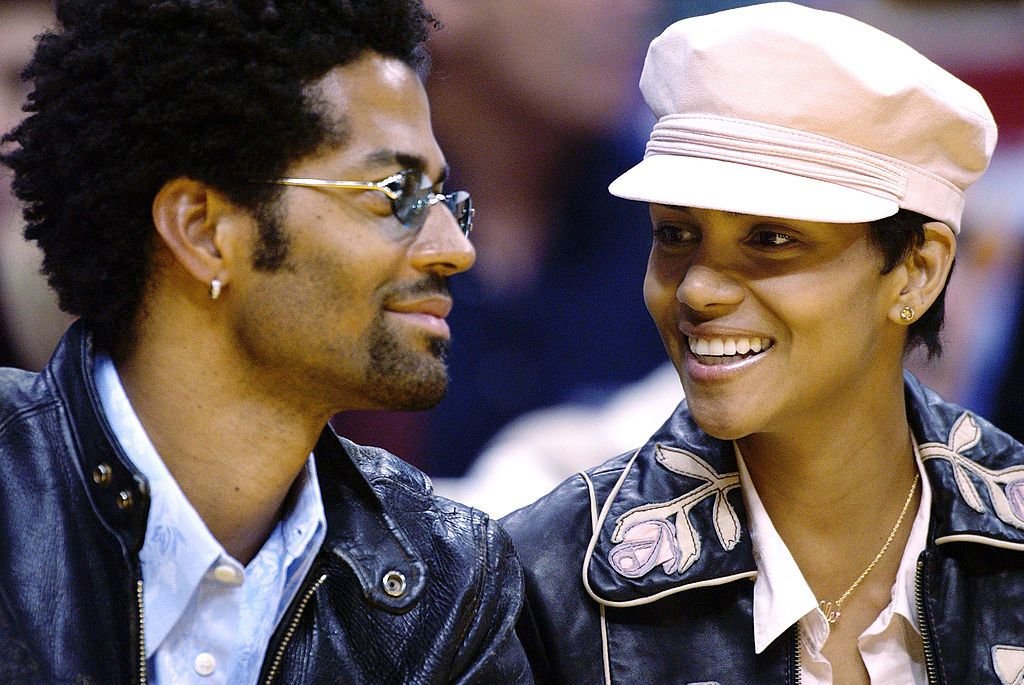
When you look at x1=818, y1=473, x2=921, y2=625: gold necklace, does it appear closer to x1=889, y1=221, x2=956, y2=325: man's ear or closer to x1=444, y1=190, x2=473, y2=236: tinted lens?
x1=889, y1=221, x2=956, y2=325: man's ear

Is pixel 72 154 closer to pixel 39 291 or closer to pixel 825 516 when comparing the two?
pixel 39 291

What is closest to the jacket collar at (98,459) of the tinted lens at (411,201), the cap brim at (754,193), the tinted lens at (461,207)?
the tinted lens at (411,201)

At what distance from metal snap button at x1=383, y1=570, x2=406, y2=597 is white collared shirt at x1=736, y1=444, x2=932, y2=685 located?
0.74 metres

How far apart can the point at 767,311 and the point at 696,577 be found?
0.54 metres

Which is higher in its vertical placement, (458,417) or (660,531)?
(660,531)

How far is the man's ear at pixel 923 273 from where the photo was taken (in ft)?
8.87

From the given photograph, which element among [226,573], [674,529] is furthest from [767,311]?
[226,573]

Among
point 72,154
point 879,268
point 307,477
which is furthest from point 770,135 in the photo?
point 72,154

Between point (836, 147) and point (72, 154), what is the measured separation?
4.48ft

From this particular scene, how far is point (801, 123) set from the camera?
99.7 inches

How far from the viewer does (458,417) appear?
3.78m

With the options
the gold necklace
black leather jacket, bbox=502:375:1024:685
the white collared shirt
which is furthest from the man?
the gold necklace

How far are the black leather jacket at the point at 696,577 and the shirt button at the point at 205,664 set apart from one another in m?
0.76

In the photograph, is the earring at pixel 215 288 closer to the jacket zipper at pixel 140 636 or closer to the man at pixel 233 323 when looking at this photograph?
the man at pixel 233 323
